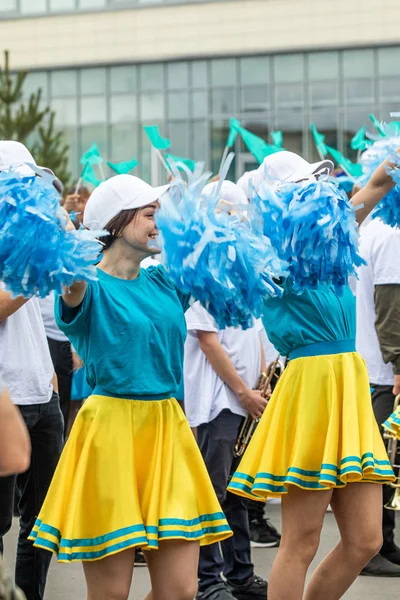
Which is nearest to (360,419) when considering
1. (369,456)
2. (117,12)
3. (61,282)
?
(369,456)

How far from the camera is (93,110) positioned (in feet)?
132

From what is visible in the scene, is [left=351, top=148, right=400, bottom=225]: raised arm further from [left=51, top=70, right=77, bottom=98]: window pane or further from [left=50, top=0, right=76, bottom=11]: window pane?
[left=50, top=0, right=76, bottom=11]: window pane

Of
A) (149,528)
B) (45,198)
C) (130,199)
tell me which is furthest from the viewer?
(130,199)

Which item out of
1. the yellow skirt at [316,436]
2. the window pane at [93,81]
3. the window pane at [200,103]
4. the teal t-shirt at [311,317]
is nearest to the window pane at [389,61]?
the window pane at [200,103]

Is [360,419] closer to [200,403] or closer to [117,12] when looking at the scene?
[200,403]

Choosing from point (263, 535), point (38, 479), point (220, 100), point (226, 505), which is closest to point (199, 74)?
point (220, 100)

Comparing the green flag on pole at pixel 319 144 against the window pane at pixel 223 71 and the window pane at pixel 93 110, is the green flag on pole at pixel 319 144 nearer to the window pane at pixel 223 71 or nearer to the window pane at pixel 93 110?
the window pane at pixel 223 71

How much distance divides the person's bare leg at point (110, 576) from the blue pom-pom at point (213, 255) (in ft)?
3.03

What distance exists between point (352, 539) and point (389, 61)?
1358 inches

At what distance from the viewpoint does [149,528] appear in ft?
13.1

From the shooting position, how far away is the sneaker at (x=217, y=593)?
5.52 meters

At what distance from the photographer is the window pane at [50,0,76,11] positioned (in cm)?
4284

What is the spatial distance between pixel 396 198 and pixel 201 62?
35771 mm

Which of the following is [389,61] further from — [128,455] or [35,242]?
[35,242]
